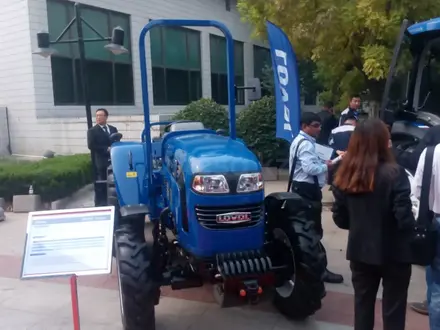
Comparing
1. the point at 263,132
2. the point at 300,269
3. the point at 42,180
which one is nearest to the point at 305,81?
the point at 263,132

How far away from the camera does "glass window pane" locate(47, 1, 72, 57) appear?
39.8ft

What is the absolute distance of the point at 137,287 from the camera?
3588 mm

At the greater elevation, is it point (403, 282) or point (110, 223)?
point (110, 223)

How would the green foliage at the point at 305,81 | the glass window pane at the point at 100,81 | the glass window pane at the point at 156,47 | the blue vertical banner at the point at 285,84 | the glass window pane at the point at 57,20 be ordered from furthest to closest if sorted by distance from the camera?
the green foliage at the point at 305,81, the glass window pane at the point at 156,47, the glass window pane at the point at 100,81, the glass window pane at the point at 57,20, the blue vertical banner at the point at 285,84

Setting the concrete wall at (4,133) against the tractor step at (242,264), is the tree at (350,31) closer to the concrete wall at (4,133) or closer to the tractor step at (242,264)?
the tractor step at (242,264)

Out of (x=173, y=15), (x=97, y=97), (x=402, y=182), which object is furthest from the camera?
(x=173, y=15)

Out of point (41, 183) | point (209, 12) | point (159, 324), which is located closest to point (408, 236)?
point (159, 324)

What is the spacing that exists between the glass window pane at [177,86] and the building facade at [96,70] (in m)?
0.03

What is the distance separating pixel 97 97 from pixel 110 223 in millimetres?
10791

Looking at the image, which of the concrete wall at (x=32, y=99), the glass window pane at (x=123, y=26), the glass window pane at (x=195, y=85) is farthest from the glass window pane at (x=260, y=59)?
the concrete wall at (x=32, y=99)

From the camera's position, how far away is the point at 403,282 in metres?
3.15

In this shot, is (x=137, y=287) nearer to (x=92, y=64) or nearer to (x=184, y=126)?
(x=184, y=126)

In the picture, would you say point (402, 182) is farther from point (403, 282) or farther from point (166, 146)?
point (166, 146)

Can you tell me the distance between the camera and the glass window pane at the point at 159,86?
15867 millimetres
